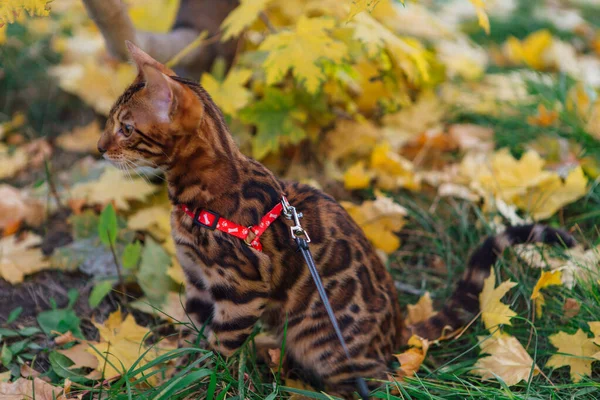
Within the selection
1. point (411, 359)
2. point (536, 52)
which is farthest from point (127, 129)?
point (536, 52)

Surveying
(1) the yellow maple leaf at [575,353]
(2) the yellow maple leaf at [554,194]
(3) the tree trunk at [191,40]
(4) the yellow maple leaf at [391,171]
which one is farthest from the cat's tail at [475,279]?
(3) the tree trunk at [191,40]

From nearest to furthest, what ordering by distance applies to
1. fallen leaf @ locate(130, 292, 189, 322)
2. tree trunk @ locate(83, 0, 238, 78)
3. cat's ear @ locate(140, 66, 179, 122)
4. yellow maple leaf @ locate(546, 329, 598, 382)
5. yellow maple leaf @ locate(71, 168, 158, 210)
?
cat's ear @ locate(140, 66, 179, 122) → yellow maple leaf @ locate(546, 329, 598, 382) → fallen leaf @ locate(130, 292, 189, 322) → yellow maple leaf @ locate(71, 168, 158, 210) → tree trunk @ locate(83, 0, 238, 78)

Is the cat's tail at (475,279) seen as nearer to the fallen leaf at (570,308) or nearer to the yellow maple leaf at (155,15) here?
the fallen leaf at (570,308)

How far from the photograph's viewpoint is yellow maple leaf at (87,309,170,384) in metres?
1.74

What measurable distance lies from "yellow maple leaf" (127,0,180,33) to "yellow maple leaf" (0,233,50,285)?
4.95 feet

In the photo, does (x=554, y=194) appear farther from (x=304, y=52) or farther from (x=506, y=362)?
(x=304, y=52)

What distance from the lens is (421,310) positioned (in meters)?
2.07

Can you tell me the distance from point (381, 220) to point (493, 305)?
0.71 meters

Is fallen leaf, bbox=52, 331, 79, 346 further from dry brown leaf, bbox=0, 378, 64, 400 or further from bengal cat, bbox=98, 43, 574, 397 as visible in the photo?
bengal cat, bbox=98, 43, 574, 397

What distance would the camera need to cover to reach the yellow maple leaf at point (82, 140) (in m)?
3.16

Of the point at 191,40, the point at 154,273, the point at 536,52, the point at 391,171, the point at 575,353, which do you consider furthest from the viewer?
the point at 536,52

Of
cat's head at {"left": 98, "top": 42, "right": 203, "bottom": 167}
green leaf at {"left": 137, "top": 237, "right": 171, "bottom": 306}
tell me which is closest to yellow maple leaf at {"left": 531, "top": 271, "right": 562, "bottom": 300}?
cat's head at {"left": 98, "top": 42, "right": 203, "bottom": 167}

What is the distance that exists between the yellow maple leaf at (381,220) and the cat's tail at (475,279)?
0.47 metres

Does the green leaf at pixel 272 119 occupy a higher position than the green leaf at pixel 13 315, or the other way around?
the green leaf at pixel 272 119
